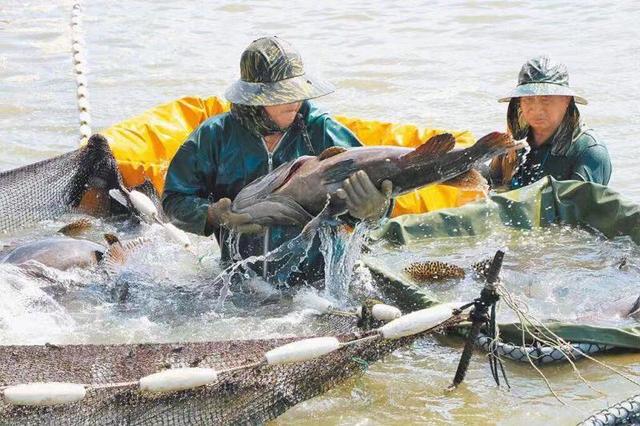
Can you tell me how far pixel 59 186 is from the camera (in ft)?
23.9

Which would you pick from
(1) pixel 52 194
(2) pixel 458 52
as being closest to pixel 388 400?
(1) pixel 52 194

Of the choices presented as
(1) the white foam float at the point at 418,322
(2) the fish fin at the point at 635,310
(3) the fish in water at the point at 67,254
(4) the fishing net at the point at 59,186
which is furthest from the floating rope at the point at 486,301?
(4) the fishing net at the point at 59,186

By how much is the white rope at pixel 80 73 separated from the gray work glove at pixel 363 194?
3.88 meters

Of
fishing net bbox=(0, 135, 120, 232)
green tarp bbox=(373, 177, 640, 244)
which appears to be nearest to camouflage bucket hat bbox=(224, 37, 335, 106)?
green tarp bbox=(373, 177, 640, 244)

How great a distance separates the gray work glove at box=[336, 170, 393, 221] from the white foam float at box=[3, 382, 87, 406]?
4.74 ft

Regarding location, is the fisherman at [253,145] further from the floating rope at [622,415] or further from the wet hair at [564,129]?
the floating rope at [622,415]

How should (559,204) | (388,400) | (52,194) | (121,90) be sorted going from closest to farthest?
(388,400)
(559,204)
(52,194)
(121,90)

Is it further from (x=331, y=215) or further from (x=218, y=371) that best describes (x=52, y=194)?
(x=218, y=371)

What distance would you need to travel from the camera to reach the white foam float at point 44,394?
146 inches

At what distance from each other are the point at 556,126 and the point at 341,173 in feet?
7.63

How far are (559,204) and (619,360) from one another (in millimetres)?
1761

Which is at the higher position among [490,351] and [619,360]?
[490,351]

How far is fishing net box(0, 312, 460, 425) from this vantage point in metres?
3.90

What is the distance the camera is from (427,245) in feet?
21.0
